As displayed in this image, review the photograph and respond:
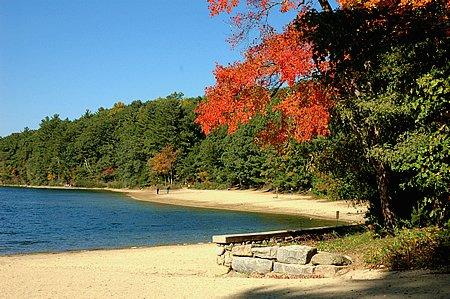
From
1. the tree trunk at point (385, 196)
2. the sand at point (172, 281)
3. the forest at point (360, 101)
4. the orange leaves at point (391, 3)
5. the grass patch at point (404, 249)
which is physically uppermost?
the orange leaves at point (391, 3)

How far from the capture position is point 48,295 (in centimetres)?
1084

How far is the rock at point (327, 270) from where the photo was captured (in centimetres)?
1163

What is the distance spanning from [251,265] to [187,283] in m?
1.98

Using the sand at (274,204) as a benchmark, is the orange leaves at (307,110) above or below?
above

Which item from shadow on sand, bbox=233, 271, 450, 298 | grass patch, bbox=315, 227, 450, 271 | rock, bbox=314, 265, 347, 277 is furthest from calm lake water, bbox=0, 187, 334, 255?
shadow on sand, bbox=233, 271, 450, 298

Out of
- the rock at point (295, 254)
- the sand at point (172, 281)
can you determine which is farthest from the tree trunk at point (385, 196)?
the sand at point (172, 281)

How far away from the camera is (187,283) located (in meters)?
11.7

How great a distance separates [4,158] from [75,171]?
128 ft

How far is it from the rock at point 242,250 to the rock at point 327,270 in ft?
6.71

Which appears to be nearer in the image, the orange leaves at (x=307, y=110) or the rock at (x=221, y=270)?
the rock at (x=221, y=270)

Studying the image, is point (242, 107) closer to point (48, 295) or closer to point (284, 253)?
point (284, 253)

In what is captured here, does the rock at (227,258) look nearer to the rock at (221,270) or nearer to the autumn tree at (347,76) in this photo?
the rock at (221,270)

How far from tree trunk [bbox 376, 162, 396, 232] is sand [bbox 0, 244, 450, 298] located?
3.31 m

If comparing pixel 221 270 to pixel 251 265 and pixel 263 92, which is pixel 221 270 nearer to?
pixel 251 265
